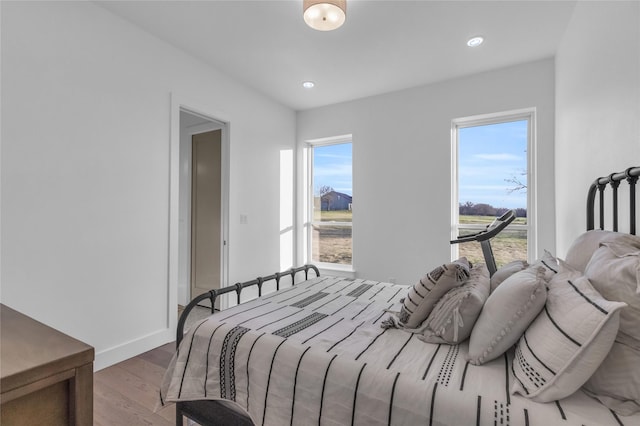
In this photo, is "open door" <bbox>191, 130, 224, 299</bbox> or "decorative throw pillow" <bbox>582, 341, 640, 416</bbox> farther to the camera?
"open door" <bbox>191, 130, 224, 299</bbox>

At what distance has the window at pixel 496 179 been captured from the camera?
3283 millimetres

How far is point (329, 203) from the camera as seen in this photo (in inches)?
178

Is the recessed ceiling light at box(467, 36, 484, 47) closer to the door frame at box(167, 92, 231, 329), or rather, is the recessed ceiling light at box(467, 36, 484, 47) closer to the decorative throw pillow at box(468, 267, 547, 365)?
the decorative throw pillow at box(468, 267, 547, 365)

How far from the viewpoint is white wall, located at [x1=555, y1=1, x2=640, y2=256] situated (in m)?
1.43

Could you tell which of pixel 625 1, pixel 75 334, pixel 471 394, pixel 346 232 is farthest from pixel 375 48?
pixel 75 334

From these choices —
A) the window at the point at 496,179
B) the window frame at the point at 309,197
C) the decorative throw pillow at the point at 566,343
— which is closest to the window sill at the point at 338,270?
the window frame at the point at 309,197

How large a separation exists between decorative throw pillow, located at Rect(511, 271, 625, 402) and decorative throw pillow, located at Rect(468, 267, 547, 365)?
0.04 m

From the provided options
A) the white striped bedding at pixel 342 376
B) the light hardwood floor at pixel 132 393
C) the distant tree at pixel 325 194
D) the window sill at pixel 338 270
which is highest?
the distant tree at pixel 325 194

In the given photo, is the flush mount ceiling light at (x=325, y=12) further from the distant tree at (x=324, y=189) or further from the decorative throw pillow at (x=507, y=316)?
the distant tree at (x=324, y=189)

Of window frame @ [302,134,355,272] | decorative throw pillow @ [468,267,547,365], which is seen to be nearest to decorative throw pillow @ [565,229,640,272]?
decorative throw pillow @ [468,267,547,365]

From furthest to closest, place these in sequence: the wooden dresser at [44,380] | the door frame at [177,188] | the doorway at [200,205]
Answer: the doorway at [200,205], the door frame at [177,188], the wooden dresser at [44,380]

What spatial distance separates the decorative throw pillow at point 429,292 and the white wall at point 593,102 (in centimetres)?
95

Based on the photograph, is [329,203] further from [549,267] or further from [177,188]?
[549,267]

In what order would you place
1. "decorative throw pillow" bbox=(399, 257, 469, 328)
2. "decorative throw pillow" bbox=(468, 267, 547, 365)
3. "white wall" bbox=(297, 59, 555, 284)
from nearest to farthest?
"decorative throw pillow" bbox=(468, 267, 547, 365)
"decorative throw pillow" bbox=(399, 257, 469, 328)
"white wall" bbox=(297, 59, 555, 284)
